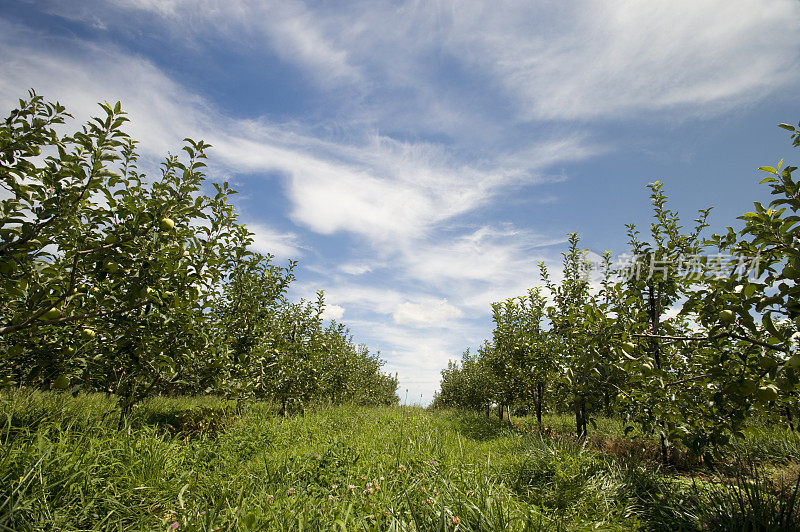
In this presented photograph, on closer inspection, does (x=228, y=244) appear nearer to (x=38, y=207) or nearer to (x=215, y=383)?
(x=215, y=383)

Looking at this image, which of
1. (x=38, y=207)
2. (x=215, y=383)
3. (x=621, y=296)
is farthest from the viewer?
(x=215, y=383)

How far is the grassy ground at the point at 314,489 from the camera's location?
8.93 feet

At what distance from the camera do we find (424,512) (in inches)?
120

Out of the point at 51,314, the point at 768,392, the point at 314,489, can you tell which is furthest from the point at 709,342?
the point at 51,314

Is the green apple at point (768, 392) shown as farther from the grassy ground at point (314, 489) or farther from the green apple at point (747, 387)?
the grassy ground at point (314, 489)

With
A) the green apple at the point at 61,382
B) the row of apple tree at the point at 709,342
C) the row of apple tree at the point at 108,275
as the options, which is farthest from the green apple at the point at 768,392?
the green apple at the point at 61,382

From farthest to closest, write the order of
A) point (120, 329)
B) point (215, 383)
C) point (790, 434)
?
1. point (790, 434)
2. point (215, 383)
3. point (120, 329)

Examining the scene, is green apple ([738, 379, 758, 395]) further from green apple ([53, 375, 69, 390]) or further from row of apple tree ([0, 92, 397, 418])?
green apple ([53, 375, 69, 390])

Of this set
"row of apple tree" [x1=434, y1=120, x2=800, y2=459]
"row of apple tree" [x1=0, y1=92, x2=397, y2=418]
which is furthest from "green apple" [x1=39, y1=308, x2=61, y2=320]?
"row of apple tree" [x1=434, y1=120, x2=800, y2=459]

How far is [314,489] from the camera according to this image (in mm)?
3670

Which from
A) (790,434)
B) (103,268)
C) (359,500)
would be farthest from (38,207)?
(790,434)

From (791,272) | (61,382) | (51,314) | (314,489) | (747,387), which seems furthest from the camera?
(61,382)

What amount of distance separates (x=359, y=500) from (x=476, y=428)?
8361 mm

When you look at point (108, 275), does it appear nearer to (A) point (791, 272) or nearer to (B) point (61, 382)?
(B) point (61, 382)
